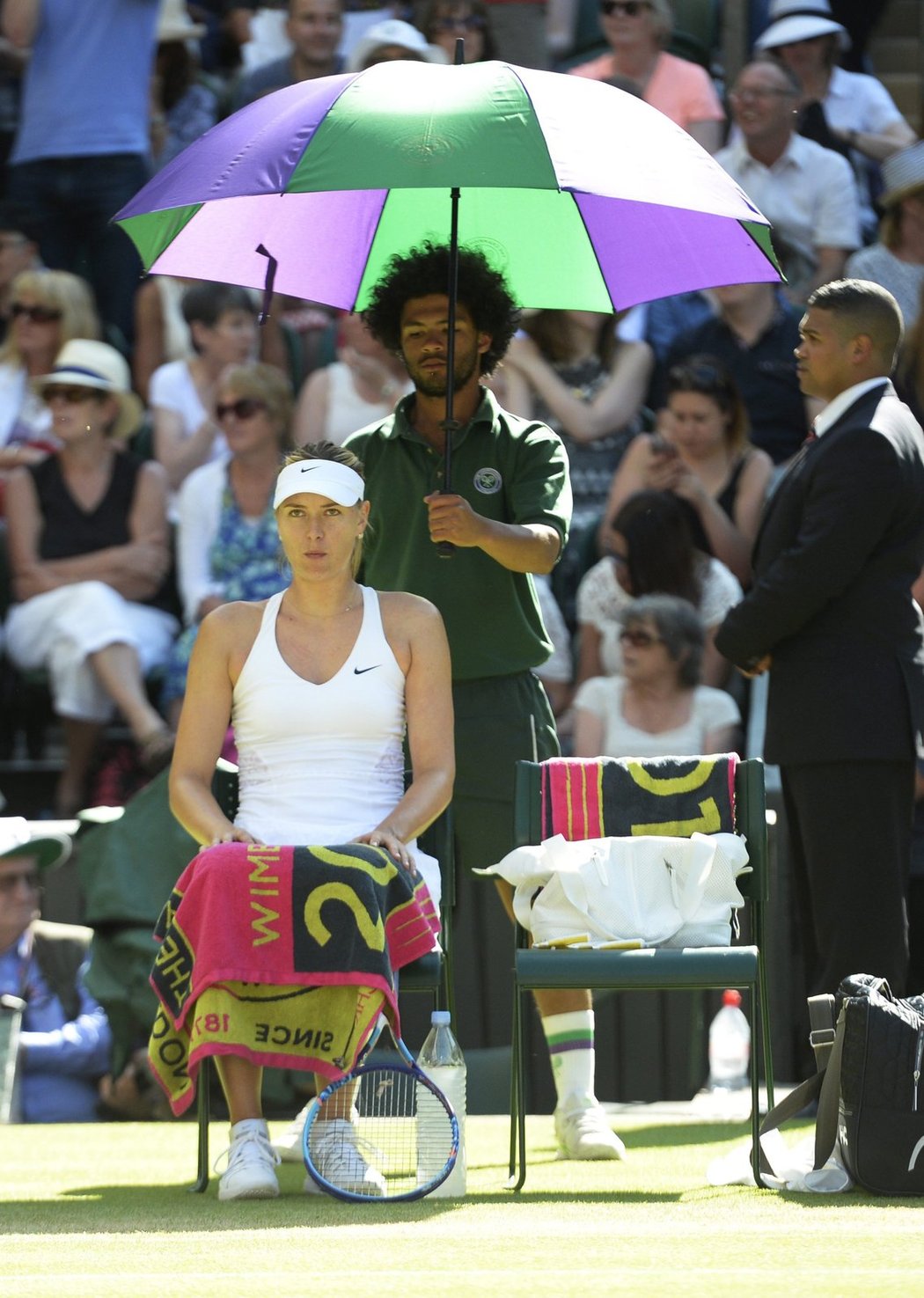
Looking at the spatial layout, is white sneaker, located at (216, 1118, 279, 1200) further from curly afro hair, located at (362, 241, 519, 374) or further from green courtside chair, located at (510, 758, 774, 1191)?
curly afro hair, located at (362, 241, 519, 374)

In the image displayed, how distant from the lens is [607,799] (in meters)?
4.98

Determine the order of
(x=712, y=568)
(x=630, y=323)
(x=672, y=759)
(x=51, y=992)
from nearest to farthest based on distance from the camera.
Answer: (x=672, y=759) → (x=51, y=992) → (x=712, y=568) → (x=630, y=323)

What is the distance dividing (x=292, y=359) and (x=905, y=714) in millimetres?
4500

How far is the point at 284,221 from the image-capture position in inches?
217

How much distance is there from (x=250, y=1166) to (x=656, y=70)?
6463 millimetres

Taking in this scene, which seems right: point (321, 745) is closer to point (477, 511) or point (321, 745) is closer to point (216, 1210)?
point (477, 511)

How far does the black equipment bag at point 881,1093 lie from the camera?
434cm

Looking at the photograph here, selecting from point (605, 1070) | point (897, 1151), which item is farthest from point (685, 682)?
point (897, 1151)

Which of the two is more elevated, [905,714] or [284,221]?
[284,221]

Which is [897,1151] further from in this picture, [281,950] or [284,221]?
[284,221]

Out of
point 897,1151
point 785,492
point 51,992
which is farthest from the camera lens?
point 51,992

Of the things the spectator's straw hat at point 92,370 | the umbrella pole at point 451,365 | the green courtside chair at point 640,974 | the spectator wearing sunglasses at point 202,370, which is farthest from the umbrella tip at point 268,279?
the spectator wearing sunglasses at point 202,370

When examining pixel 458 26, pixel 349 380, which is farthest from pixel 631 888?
pixel 458 26

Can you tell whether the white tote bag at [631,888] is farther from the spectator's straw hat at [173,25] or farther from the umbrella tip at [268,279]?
the spectator's straw hat at [173,25]
